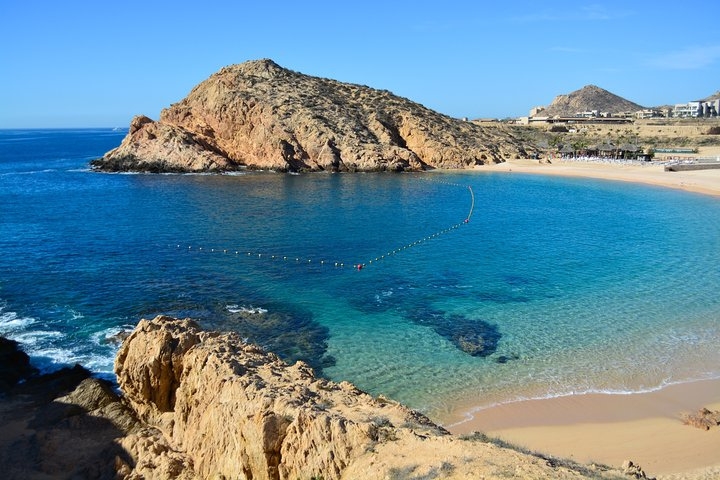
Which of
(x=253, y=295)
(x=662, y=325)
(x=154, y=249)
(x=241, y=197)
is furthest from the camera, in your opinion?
(x=241, y=197)

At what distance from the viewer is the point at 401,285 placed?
28047 mm

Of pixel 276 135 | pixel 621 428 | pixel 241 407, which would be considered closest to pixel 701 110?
pixel 276 135

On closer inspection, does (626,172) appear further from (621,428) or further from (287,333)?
(621,428)

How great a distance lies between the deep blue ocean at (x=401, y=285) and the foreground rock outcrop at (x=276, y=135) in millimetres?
21720

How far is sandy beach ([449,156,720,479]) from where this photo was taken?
46.0ft

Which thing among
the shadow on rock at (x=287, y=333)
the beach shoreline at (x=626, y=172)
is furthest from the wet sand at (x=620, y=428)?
the beach shoreline at (x=626, y=172)

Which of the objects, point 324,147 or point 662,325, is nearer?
point 662,325

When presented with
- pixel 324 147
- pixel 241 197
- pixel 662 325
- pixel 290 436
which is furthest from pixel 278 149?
pixel 290 436

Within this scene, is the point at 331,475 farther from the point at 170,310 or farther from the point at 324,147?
the point at 324,147

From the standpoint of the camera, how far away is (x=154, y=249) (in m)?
34.1

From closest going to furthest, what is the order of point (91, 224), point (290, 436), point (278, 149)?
point (290, 436) < point (91, 224) < point (278, 149)

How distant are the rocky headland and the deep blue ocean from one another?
318 cm

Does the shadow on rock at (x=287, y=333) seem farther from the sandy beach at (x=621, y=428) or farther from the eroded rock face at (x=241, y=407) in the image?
the sandy beach at (x=621, y=428)

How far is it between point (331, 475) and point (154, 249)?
27515mm
